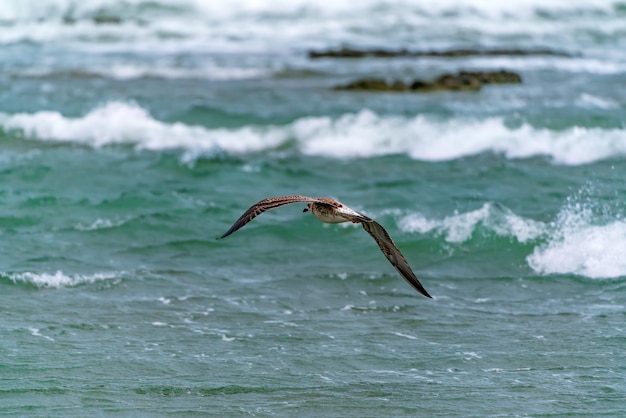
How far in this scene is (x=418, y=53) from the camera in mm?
33562

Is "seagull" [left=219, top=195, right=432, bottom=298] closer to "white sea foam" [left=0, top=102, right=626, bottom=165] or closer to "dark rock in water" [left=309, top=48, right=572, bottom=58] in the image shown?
"white sea foam" [left=0, top=102, right=626, bottom=165]

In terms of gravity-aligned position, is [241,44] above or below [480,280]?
above

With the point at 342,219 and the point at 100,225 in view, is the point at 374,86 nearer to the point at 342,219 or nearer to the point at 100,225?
the point at 100,225

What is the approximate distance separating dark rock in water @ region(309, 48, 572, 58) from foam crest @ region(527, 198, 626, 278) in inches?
845

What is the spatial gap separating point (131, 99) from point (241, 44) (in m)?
15.1

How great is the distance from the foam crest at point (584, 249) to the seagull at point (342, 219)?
11.7 ft

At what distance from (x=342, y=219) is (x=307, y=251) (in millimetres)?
3942

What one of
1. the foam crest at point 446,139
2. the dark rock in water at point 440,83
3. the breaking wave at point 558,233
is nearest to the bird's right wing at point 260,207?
the breaking wave at point 558,233

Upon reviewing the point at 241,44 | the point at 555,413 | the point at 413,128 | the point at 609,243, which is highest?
the point at 241,44

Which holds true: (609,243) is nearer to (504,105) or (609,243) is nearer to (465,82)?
(504,105)

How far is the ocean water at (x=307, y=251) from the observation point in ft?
25.8

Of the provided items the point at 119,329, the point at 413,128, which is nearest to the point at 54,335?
Answer: the point at 119,329

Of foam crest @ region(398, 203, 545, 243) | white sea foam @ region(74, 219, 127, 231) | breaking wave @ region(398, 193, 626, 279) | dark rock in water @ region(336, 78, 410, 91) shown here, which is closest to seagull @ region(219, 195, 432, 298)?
breaking wave @ region(398, 193, 626, 279)

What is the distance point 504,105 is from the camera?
856 inches
